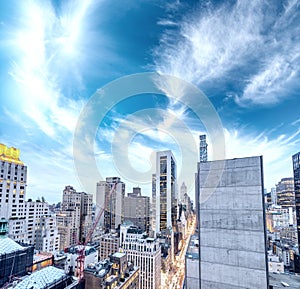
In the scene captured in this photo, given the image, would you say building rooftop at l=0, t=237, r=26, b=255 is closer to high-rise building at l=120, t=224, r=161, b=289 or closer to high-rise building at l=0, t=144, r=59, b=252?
high-rise building at l=0, t=144, r=59, b=252

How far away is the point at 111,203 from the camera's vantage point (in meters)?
65.4

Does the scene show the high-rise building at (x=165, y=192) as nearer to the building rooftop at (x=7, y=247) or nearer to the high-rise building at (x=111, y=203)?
the high-rise building at (x=111, y=203)

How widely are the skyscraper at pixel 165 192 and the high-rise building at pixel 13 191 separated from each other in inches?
1359

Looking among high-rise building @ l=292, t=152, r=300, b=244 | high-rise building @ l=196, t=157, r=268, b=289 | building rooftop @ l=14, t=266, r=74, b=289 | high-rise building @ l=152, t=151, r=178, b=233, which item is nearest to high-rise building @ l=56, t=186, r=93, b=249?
high-rise building @ l=152, t=151, r=178, b=233

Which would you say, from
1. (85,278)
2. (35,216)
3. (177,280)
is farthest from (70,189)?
(85,278)

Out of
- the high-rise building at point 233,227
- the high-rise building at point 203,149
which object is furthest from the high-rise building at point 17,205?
the high-rise building at point 233,227

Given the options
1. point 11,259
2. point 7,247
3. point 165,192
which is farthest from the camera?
point 165,192

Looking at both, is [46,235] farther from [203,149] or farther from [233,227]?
[233,227]

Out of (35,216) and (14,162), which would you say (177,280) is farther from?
(14,162)

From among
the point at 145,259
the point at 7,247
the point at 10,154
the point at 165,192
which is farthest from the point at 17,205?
the point at 165,192

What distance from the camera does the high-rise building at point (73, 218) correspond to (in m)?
40.1

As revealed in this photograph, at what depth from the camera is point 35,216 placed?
3162 centimetres

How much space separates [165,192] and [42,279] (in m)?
46.7

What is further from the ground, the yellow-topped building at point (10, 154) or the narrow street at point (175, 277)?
the yellow-topped building at point (10, 154)
